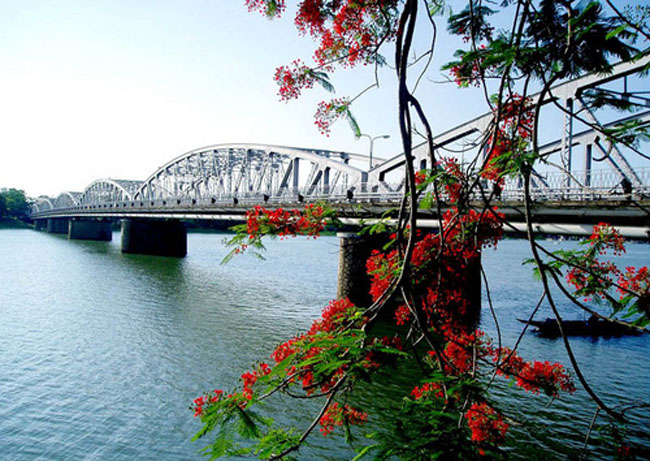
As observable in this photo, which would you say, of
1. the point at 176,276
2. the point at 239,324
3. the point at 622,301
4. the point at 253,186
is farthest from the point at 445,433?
the point at 253,186

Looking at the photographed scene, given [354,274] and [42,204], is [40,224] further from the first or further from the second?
[354,274]

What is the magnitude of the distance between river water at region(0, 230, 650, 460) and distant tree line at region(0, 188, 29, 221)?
103 meters

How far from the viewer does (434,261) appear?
3.72 metres

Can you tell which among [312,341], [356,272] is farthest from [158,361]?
[312,341]

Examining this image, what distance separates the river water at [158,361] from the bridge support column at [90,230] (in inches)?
1854

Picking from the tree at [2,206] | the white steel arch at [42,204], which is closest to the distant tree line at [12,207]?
the tree at [2,206]

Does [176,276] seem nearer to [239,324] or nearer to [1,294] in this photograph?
[1,294]

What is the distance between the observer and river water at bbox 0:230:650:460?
372 inches

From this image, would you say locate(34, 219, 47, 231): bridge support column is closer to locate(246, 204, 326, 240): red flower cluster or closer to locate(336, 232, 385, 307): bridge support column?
locate(336, 232, 385, 307): bridge support column

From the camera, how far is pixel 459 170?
3984mm

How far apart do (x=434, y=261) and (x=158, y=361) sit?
12.7 meters

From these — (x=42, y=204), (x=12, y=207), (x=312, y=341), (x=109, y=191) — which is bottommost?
(x=312, y=341)

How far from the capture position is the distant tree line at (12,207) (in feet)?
384

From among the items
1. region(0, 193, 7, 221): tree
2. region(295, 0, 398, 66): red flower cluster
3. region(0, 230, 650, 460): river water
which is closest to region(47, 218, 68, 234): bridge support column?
region(0, 193, 7, 221): tree
